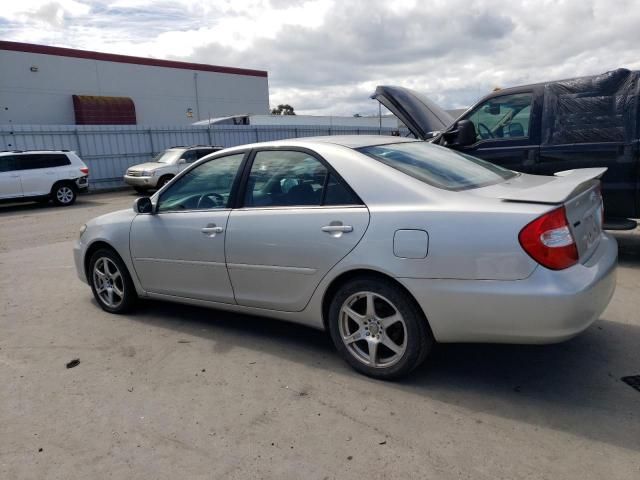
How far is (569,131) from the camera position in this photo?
6.11 metres

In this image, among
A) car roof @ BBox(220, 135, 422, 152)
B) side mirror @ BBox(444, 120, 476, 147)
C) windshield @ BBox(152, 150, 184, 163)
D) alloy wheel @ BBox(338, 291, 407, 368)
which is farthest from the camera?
windshield @ BBox(152, 150, 184, 163)

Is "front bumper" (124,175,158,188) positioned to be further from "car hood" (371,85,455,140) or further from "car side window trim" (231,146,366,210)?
"car side window trim" (231,146,366,210)

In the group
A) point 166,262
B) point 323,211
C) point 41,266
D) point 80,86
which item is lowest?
point 41,266

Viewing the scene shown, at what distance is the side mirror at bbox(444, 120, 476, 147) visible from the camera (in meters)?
6.61

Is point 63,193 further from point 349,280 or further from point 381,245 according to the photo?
point 381,245

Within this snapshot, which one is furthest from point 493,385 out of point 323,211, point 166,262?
point 166,262

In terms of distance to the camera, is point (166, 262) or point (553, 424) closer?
point (553, 424)

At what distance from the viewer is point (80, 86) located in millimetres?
31781

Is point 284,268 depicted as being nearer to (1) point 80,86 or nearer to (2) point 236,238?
(2) point 236,238

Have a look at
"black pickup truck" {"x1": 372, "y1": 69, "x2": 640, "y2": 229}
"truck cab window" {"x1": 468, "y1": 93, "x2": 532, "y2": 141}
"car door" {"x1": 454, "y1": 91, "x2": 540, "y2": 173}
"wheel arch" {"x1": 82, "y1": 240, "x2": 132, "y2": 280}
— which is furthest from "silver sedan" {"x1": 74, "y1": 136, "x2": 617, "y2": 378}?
"truck cab window" {"x1": 468, "y1": 93, "x2": 532, "y2": 141}

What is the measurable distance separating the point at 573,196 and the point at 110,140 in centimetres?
2001

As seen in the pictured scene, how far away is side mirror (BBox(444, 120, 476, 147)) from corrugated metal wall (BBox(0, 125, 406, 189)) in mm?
16404

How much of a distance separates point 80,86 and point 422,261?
33472mm

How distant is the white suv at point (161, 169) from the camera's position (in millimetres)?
17375
